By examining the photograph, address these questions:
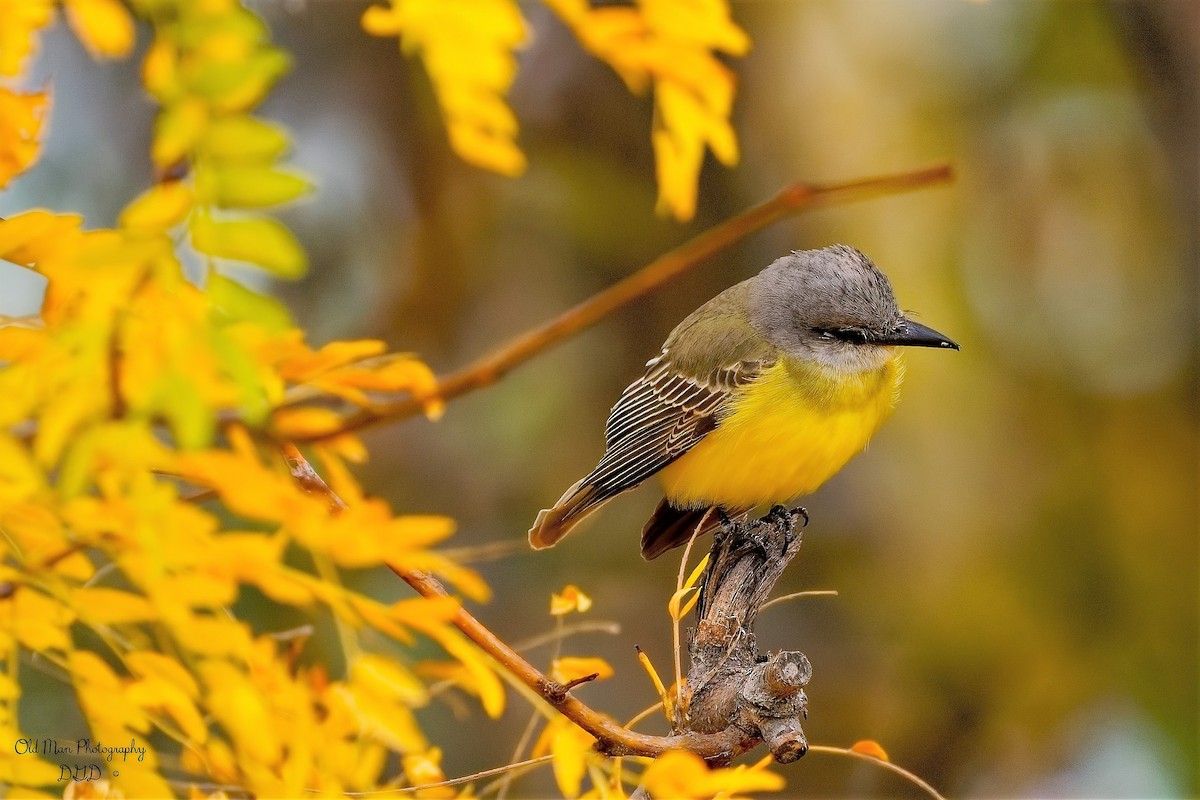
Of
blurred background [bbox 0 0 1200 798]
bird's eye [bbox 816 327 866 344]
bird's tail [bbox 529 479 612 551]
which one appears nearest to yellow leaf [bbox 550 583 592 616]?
bird's tail [bbox 529 479 612 551]

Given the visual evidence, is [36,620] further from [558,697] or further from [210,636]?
[558,697]

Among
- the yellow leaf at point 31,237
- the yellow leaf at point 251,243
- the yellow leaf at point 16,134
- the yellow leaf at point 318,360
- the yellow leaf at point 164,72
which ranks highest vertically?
the yellow leaf at point 164,72

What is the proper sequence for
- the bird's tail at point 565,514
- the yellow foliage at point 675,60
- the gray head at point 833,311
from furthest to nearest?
the gray head at point 833,311, the bird's tail at point 565,514, the yellow foliage at point 675,60

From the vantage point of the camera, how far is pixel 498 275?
242cm

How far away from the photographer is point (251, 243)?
2.20ft

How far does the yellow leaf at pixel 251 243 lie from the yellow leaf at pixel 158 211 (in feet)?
0.04

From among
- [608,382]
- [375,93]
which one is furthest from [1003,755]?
[375,93]

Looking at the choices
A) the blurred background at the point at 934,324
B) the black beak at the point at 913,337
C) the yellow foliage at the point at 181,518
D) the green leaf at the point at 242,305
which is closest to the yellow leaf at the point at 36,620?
the yellow foliage at the point at 181,518

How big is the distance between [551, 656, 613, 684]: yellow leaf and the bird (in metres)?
0.26

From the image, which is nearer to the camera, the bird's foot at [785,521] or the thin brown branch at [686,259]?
the thin brown branch at [686,259]

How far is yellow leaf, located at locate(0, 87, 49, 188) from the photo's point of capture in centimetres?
87

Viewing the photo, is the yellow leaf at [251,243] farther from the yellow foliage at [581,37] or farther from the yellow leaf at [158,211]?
the yellow foliage at [581,37]

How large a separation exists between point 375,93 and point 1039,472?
1579 millimetres

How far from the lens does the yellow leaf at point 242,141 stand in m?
0.68
